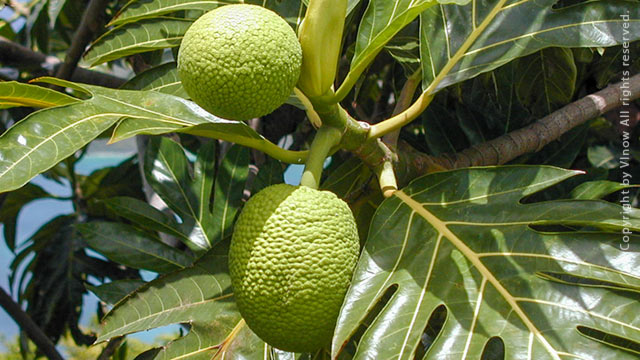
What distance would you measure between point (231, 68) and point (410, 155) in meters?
0.41

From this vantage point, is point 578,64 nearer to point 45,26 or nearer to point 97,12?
point 97,12

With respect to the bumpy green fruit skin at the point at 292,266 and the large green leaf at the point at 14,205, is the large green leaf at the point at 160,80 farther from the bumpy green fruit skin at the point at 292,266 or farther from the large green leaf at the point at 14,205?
the large green leaf at the point at 14,205

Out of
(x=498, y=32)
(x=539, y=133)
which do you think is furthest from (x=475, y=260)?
(x=539, y=133)

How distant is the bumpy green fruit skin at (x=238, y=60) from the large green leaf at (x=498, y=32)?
279mm

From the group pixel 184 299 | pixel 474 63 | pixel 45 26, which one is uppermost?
pixel 474 63

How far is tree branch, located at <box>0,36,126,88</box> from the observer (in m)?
1.58

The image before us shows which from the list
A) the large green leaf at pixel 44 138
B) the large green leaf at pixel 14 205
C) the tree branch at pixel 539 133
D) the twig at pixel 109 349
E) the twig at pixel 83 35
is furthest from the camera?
the large green leaf at pixel 14 205

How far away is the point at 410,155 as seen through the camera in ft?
3.43

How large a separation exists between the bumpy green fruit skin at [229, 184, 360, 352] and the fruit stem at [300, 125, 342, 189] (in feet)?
0.14

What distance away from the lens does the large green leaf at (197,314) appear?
921mm

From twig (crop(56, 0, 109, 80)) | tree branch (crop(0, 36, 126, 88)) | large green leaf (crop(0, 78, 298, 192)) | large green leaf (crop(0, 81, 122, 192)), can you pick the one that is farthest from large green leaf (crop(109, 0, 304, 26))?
tree branch (crop(0, 36, 126, 88))

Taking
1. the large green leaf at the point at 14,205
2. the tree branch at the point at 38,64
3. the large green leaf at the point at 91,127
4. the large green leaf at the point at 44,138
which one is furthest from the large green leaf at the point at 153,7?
the large green leaf at the point at 14,205

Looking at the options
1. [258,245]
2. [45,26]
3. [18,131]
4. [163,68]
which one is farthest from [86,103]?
[45,26]

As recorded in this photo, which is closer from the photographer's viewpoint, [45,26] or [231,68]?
[231,68]
